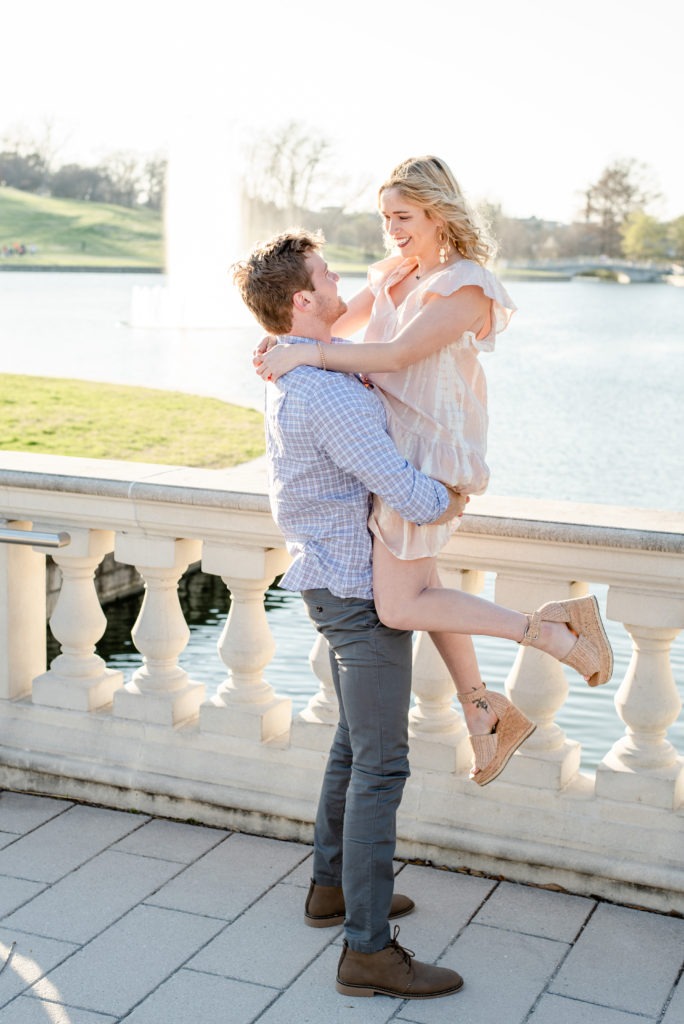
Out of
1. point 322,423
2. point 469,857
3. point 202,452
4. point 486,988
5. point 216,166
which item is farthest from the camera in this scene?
point 216,166

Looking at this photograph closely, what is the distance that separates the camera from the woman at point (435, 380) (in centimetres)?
271

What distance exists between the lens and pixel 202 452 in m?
14.5

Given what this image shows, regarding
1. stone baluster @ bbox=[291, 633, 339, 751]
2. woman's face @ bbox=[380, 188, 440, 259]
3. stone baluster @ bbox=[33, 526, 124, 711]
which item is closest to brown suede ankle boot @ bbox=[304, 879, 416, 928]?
stone baluster @ bbox=[291, 633, 339, 751]

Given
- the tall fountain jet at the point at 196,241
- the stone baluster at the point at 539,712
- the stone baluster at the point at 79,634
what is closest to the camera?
the stone baluster at the point at 539,712

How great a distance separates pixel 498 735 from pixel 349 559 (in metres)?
0.59

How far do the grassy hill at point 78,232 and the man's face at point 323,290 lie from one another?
7253cm

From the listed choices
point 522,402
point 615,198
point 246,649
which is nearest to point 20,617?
point 246,649

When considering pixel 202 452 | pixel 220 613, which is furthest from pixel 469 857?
pixel 202 452

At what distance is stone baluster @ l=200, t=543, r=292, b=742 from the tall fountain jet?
102 ft

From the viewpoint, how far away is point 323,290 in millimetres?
2738

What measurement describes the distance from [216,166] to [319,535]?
153ft

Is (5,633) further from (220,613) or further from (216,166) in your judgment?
(216,166)

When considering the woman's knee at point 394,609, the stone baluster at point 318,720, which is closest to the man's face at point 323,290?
the woman's knee at point 394,609

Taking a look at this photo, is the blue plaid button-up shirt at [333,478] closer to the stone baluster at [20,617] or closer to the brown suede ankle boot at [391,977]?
the brown suede ankle boot at [391,977]
